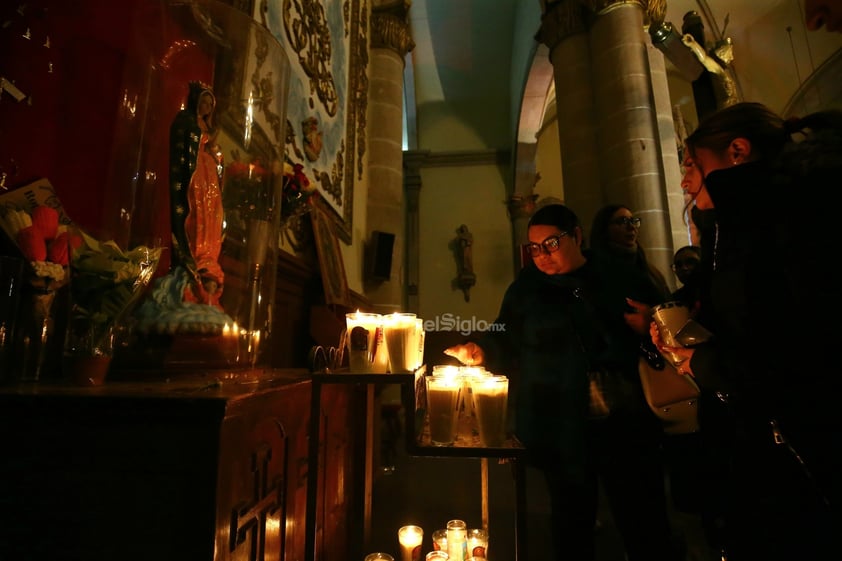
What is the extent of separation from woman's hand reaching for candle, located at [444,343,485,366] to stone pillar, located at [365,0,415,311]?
145 inches

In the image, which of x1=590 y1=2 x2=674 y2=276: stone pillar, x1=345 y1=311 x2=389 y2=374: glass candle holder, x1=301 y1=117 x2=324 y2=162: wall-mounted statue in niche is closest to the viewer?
x1=345 y1=311 x2=389 y2=374: glass candle holder

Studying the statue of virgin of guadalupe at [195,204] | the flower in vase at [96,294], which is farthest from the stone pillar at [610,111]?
the flower in vase at [96,294]

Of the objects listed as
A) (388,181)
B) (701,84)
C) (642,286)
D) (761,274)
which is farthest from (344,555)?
(388,181)

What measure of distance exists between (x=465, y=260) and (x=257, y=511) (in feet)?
34.0

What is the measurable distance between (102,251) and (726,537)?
70.9 inches

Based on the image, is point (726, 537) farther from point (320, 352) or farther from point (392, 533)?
point (392, 533)

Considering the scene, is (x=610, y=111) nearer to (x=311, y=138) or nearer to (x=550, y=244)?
(x=311, y=138)

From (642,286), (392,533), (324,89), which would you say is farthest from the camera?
(324,89)

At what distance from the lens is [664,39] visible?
307 cm

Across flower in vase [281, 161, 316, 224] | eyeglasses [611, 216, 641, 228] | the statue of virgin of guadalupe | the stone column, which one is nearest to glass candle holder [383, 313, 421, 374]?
the statue of virgin of guadalupe

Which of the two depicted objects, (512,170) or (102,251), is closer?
(102,251)

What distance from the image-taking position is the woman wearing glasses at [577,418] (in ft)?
4.70

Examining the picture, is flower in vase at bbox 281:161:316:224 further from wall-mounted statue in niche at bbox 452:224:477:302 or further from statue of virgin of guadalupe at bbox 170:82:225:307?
wall-mounted statue in niche at bbox 452:224:477:302

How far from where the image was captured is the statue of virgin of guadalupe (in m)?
1.11
